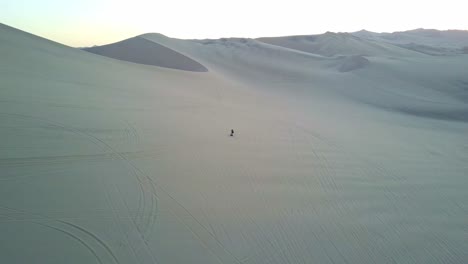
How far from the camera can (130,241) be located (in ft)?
12.1

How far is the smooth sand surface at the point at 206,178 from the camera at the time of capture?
3.79m

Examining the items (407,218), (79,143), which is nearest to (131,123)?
(79,143)

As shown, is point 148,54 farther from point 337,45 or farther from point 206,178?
point 337,45

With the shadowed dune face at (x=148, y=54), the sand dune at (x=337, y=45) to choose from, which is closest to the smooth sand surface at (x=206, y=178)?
the shadowed dune face at (x=148, y=54)

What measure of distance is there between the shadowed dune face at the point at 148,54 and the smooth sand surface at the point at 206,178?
821cm

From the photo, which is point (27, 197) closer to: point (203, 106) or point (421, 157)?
point (203, 106)

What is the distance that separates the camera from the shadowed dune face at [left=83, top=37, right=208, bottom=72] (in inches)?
784

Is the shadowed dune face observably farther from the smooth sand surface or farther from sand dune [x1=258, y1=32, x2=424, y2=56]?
sand dune [x1=258, y1=32, x2=424, y2=56]

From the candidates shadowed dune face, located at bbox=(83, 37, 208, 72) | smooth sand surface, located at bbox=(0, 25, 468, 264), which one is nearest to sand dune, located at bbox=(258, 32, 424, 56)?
shadowed dune face, located at bbox=(83, 37, 208, 72)

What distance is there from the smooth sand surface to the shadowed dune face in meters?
8.21

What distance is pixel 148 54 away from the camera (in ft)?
73.9

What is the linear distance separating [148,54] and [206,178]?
62.8 ft

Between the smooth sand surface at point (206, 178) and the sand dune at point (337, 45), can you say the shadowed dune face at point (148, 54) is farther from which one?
the sand dune at point (337, 45)

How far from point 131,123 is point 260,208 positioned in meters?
4.18
